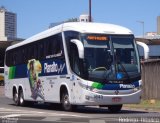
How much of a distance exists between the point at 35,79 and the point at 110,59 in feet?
21.1

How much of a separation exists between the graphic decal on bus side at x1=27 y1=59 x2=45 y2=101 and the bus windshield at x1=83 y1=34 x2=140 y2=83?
505cm

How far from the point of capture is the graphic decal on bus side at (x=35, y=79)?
78.7 ft

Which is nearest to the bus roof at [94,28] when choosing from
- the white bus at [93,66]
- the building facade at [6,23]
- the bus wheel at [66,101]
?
the white bus at [93,66]

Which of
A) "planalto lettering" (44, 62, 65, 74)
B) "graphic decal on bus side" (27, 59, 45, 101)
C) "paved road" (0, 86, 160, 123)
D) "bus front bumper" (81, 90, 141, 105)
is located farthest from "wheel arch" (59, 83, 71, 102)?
"graphic decal on bus side" (27, 59, 45, 101)

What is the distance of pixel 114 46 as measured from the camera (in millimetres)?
19656

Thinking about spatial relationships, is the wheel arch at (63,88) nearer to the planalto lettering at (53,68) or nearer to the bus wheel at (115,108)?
the planalto lettering at (53,68)

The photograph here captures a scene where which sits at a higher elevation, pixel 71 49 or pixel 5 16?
pixel 5 16

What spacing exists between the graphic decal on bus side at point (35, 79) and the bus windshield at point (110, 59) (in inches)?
199

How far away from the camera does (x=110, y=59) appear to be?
1936 centimetres

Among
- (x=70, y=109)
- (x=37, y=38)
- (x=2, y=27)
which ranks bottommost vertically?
(x=70, y=109)

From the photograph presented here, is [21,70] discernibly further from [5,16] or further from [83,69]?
[5,16]

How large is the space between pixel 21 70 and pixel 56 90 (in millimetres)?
6021

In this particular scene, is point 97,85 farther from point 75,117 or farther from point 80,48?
point 75,117

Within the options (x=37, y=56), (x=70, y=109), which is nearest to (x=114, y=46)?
(x=70, y=109)
